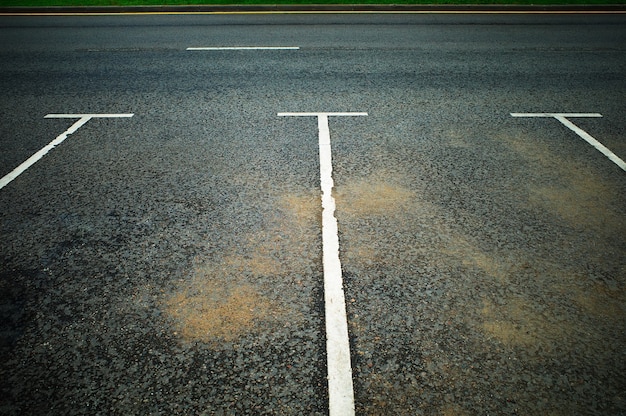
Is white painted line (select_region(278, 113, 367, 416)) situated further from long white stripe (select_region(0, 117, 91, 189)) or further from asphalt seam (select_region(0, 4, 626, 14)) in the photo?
asphalt seam (select_region(0, 4, 626, 14))

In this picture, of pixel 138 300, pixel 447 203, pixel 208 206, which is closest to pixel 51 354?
pixel 138 300

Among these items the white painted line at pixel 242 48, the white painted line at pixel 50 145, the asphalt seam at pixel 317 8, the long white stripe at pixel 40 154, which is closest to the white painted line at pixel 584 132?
the white painted line at pixel 242 48

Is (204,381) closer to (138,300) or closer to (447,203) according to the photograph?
(138,300)

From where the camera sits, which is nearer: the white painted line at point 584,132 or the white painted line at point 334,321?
the white painted line at point 334,321

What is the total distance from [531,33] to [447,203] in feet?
28.7

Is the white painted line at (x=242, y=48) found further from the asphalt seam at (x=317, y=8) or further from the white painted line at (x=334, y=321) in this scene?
the white painted line at (x=334, y=321)

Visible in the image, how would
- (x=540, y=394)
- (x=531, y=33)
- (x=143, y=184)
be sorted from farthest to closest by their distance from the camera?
(x=531, y=33) < (x=143, y=184) < (x=540, y=394)

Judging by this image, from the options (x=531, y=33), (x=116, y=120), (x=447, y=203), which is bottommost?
(x=447, y=203)

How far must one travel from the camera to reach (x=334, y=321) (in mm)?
2523

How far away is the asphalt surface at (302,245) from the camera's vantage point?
2172 mm

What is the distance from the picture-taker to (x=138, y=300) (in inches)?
105

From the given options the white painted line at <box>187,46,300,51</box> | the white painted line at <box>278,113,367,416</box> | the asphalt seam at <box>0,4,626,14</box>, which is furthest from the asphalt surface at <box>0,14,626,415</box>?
the asphalt seam at <box>0,4,626,14</box>

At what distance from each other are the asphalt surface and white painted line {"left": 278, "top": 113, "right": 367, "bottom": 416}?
0.05 meters

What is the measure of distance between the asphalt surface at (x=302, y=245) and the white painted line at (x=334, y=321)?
5cm
